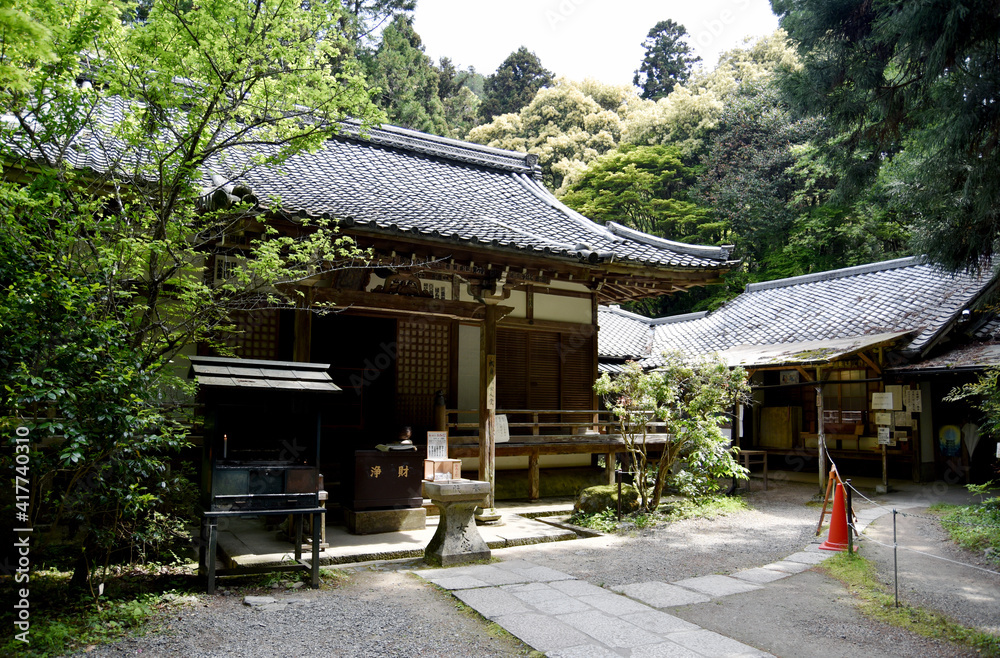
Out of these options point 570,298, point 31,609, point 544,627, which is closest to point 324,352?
point 570,298

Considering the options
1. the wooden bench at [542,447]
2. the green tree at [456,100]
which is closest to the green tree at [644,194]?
the green tree at [456,100]

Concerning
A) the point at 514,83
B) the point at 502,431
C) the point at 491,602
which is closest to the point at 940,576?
the point at 491,602

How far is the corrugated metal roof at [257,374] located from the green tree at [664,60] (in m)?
36.6

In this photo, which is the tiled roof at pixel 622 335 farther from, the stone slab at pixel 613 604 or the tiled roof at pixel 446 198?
the stone slab at pixel 613 604

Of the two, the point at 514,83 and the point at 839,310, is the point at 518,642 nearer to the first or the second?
the point at 839,310

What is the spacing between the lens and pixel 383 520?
8.28 metres

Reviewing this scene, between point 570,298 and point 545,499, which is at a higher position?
point 570,298

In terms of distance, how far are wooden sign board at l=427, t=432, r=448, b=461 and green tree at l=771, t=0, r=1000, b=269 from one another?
6.05 meters

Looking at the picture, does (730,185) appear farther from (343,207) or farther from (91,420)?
(91,420)

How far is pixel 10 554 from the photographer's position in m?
5.95

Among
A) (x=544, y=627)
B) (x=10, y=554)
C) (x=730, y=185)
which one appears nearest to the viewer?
(x=544, y=627)

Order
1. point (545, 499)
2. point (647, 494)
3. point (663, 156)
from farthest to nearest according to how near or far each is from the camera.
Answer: point (663, 156) < point (545, 499) < point (647, 494)

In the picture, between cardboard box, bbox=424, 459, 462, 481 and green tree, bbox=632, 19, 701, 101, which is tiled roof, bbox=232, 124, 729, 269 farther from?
green tree, bbox=632, 19, 701, 101

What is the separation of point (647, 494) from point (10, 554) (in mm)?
8177
